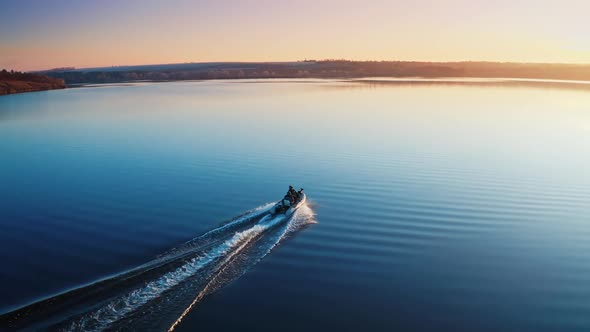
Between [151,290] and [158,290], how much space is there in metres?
0.16

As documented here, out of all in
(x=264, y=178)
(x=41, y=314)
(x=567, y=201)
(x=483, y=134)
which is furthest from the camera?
(x=483, y=134)

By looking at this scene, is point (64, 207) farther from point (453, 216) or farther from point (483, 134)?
point (483, 134)

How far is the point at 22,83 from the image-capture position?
90.6m

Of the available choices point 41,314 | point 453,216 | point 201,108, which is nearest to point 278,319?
point 41,314

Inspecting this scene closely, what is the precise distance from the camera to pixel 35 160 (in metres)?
27.0

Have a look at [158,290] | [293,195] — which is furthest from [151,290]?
[293,195]

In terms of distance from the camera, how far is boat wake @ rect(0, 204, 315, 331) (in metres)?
9.24

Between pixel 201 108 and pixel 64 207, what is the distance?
123 ft

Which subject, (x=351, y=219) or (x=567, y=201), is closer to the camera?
(x=351, y=219)

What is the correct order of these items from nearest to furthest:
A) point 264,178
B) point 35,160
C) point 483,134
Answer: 1. point 264,178
2. point 35,160
3. point 483,134

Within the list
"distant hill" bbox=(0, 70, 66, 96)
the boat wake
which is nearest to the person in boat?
the boat wake

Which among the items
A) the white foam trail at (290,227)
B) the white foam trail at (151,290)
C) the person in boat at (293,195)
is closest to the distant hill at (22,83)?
the person in boat at (293,195)

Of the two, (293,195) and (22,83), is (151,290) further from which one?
(22,83)

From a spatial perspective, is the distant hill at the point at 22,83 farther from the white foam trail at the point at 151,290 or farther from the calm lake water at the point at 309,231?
the white foam trail at the point at 151,290
